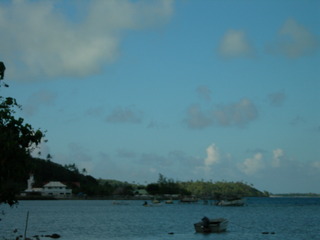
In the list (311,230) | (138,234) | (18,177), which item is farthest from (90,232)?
(18,177)

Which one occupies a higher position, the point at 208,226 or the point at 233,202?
the point at 233,202

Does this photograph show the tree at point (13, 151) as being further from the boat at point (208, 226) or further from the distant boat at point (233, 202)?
the distant boat at point (233, 202)

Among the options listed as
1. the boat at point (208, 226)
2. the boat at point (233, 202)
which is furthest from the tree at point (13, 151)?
the boat at point (233, 202)

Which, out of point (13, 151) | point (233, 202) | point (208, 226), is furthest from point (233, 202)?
point (13, 151)

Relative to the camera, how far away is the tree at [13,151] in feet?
85.5

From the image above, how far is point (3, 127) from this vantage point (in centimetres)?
2716

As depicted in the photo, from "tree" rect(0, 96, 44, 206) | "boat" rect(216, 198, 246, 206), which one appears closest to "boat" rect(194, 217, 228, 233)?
"tree" rect(0, 96, 44, 206)

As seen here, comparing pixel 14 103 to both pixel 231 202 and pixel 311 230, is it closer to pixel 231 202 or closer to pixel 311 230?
pixel 311 230

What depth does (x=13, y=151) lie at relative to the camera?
25953 mm

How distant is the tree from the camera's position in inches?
1026

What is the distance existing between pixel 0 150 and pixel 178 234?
135 ft

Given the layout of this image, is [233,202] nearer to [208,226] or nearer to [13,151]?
[208,226]

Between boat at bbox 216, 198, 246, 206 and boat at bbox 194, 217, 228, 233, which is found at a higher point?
boat at bbox 216, 198, 246, 206

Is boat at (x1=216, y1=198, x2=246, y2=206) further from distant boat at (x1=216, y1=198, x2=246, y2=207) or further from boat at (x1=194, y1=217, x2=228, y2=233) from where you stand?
boat at (x1=194, y1=217, x2=228, y2=233)
